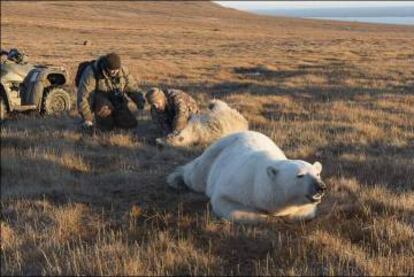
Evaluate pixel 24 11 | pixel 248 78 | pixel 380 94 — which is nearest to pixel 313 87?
pixel 380 94

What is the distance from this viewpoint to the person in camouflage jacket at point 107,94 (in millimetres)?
10570

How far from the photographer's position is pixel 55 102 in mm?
12523

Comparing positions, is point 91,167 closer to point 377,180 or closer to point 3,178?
point 3,178

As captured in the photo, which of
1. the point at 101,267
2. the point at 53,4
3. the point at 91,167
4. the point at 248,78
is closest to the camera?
the point at 101,267

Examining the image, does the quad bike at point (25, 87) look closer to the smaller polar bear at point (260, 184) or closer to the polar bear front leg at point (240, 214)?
the smaller polar bear at point (260, 184)

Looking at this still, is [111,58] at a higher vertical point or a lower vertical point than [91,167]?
higher

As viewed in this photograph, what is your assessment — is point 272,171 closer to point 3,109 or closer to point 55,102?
point 3,109

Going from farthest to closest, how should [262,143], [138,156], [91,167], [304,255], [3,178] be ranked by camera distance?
[138,156] < [91,167] < [3,178] < [262,143] < [304,255]

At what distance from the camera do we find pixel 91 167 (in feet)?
27.7

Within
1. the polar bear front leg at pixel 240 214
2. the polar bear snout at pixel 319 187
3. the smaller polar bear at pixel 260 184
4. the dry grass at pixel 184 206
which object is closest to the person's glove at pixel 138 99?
the dry grass at pixel 184 206

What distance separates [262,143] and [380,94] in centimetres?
1045

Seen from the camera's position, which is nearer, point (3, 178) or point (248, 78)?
point (3, 178)

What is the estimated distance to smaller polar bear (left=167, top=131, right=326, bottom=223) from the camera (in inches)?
222

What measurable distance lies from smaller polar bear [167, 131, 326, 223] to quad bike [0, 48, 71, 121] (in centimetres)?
562
